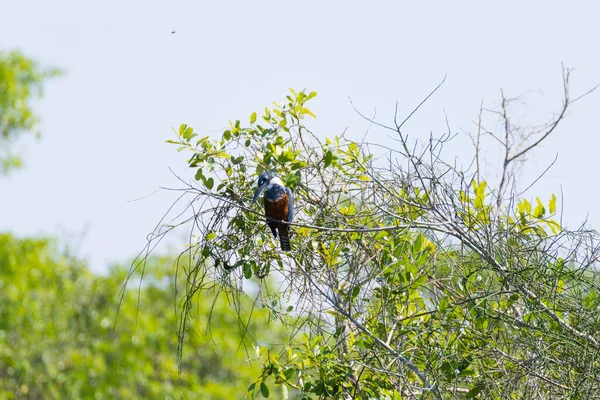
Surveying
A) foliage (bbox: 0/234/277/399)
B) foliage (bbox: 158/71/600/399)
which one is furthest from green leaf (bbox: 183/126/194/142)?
foliage (bbox: 0/234/277/399)

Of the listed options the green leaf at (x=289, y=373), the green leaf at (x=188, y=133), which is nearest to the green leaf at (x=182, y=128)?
the green leaf at (x=188, y=133)

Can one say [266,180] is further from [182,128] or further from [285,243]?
[182,128]

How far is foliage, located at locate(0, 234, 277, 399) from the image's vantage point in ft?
36.2

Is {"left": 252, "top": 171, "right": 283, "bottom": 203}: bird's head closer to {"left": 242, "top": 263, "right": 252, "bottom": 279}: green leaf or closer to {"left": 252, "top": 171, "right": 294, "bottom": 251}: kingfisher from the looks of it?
{"left": 252, "top": 171, "right": 294, "bottom": 251}: kingfisher

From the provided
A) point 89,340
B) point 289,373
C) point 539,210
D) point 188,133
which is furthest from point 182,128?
point 89,340

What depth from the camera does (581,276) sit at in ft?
10.8

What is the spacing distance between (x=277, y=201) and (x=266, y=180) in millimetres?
125

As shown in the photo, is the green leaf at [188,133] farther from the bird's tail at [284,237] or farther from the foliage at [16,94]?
the foliage at [16,94]

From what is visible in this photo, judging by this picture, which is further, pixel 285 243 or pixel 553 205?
pixel 285 243

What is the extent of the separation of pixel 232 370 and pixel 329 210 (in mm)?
9860

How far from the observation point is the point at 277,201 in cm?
402

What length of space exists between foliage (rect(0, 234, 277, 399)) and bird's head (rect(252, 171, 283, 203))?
6.37 metres

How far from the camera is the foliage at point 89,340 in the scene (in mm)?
11023

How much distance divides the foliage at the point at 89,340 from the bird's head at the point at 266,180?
6367 mm
